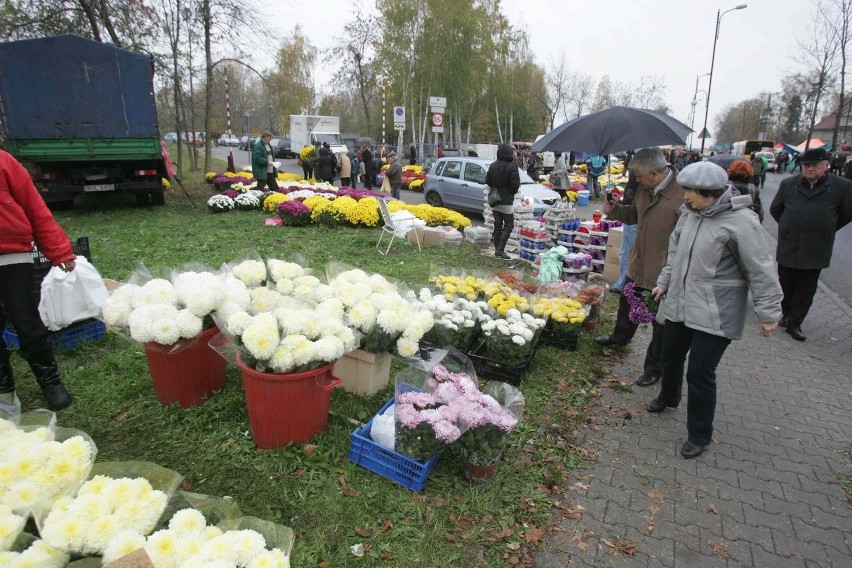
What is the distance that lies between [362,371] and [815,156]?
4.97 metres

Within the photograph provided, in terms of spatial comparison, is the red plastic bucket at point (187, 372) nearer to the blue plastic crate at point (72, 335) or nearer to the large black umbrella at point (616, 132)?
the blue plastic crate at point (72, 335)

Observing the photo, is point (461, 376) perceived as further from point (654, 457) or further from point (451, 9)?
point (451, 9)

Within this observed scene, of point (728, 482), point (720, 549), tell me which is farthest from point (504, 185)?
point (720, 549)

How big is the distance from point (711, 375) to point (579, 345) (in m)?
1.94

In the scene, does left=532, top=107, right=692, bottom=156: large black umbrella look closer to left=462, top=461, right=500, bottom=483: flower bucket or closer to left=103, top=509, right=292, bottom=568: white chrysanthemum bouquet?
left=462, top=461, right=500, bottom=483: flower bucket

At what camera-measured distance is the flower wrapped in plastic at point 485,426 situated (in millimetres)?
2680

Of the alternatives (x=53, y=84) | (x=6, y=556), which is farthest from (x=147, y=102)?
(x=6, y=556)

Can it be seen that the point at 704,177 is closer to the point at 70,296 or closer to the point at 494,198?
the point at 70,296

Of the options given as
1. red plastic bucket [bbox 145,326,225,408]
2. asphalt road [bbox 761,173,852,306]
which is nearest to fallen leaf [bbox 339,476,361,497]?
red plastic bucket [bbox 145,326,225,408]

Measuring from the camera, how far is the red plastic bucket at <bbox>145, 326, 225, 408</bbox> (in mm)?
3137

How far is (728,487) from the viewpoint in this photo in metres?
2.99

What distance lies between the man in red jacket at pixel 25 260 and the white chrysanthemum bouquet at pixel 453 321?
2.65 m

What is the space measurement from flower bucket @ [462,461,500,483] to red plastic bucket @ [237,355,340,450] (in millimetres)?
947

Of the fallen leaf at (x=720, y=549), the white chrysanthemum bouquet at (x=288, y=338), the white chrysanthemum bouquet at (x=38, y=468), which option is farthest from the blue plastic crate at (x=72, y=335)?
the fallen leaf at (x=720, y=549)
